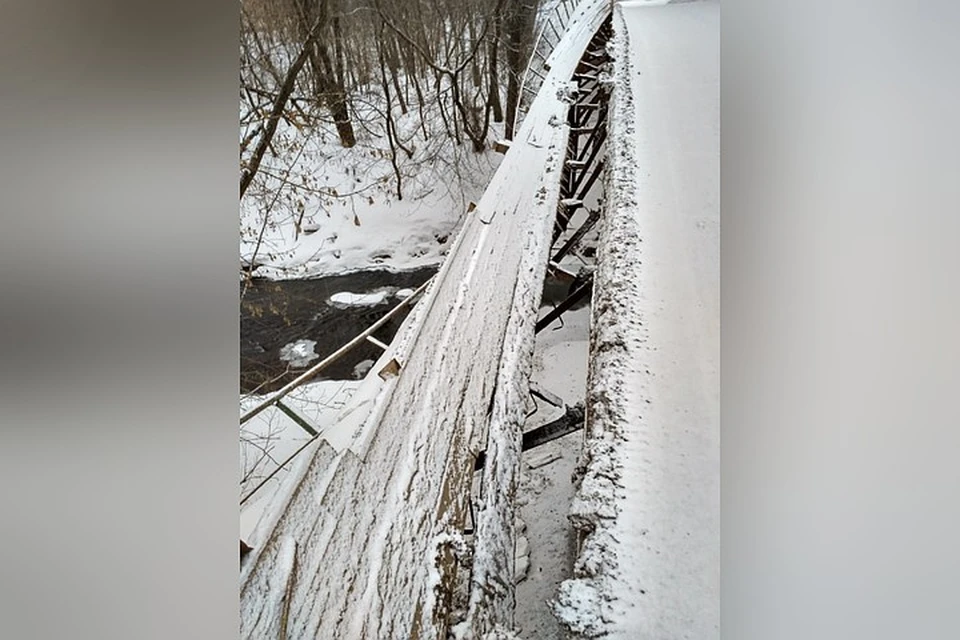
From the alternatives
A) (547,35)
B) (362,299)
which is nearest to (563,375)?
(362,299)

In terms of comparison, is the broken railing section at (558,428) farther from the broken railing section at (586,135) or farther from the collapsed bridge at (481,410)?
the broken railing section at (586,135)

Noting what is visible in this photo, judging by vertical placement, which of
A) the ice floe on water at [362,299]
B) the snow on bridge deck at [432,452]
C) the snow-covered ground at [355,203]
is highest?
the snow-covered ground at [355,203]

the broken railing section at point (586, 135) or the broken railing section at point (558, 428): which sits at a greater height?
the broken railing section at point (586, 135)

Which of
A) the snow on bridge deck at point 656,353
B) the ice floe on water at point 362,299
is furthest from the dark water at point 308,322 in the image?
the snow on bridge deck at point 656,353

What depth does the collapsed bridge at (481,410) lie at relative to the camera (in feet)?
5.05

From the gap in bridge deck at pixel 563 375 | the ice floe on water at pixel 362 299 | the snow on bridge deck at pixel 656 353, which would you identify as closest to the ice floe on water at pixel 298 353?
the ice floe on water at pixel 362 299

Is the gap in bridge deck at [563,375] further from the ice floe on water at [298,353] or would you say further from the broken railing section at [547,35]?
the ice floe on water at [298,353]

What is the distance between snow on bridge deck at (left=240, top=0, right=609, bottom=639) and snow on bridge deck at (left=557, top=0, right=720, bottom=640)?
16cm

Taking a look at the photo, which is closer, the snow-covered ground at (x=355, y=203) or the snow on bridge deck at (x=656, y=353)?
the snow on bridge deck at (x=656, y=353)

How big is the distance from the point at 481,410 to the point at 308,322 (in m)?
0.47

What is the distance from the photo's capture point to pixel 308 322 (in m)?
1.63

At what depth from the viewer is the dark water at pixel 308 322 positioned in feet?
5.33
